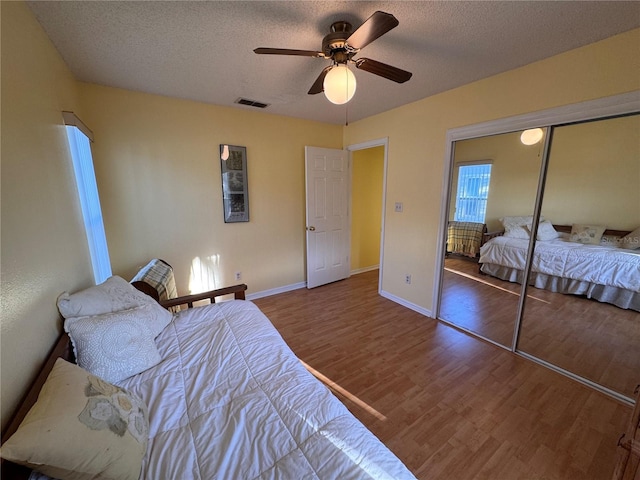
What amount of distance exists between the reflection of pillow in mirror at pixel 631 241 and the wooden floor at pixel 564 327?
0.56 metres

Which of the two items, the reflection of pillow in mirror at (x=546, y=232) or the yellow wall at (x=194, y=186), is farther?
the yellow wall at (x=194, y=186)

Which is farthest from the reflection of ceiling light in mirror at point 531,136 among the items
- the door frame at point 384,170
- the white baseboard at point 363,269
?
the white baseboard at point 363,269

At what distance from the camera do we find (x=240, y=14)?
4.70ft

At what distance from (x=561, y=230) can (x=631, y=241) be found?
38cm

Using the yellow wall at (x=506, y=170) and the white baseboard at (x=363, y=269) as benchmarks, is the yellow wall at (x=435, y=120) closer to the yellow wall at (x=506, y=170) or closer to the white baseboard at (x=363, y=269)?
the yellow wall at (x=506, y=170)

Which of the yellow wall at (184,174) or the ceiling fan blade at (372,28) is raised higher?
the ceiling fan blade at (372,28)

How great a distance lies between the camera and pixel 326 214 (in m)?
3.80

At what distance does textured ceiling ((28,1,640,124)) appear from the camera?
1.38 meters

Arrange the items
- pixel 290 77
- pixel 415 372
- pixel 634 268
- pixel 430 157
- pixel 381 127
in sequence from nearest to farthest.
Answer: pixel 634 268 < pixel 415 372 < pixel 290 77 < pixel 430 157 < pixel 381 127

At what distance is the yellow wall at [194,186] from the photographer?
8.20 ft

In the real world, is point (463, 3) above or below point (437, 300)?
above

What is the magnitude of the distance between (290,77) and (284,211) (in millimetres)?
1735

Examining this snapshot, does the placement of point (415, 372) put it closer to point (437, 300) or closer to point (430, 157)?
point (437, 300)

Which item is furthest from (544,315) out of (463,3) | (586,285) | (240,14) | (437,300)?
(240,14)
